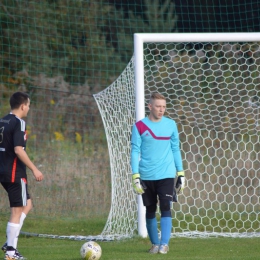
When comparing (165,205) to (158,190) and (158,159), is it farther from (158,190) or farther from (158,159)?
(158,159)

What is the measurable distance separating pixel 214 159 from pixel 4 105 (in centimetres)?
547

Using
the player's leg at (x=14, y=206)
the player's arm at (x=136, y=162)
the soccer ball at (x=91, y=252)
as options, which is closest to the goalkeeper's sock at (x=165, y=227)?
the player's arm at (x=136, y=162)

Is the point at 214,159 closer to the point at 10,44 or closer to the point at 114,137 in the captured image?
the point at 114,137

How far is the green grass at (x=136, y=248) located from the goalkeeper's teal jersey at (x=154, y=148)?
0.83 metres

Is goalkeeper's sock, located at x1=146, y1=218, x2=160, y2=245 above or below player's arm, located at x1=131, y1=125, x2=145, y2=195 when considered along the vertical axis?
below

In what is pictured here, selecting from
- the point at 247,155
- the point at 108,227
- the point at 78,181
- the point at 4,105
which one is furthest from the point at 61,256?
the point at 4,105

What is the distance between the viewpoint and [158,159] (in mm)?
6953

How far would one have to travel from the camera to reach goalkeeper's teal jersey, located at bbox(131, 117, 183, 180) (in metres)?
6.94

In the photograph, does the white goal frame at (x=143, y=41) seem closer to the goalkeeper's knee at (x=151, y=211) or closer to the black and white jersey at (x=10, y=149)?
the goalkeeper's knee at (x=151, y=211)

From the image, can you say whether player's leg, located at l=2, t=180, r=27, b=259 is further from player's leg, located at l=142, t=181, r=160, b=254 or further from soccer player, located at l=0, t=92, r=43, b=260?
player's leg, located at l=142, t=181, r=160, b=254

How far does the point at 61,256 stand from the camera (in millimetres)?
7066

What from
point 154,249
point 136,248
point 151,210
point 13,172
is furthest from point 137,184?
point 13,172

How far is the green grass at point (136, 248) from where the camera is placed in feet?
22.7

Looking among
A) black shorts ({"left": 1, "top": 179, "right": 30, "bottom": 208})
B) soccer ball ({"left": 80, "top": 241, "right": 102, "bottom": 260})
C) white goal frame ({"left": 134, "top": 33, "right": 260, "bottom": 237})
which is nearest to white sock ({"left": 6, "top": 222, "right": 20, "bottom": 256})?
black shorts ({"left": 1, "top": 179, "right": 30, "bottom": 208})
